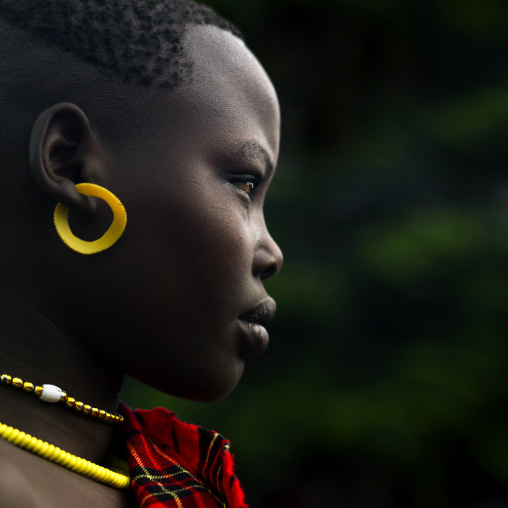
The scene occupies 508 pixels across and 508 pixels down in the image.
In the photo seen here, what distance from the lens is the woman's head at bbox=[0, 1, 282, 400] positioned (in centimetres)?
167

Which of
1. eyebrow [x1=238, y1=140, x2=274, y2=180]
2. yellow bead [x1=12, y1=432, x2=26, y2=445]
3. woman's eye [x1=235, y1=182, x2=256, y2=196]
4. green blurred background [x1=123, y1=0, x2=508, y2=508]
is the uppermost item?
eyebrow [x1=238, y1=140, x2=274, y2=180]

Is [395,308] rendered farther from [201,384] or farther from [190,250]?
[190,250]

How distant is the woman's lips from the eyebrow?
13.2 inches

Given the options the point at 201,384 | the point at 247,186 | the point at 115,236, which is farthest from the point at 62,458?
the point at 247,186

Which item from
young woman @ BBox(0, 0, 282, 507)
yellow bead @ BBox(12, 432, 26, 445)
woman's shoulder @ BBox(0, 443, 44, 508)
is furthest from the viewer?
young woman @ BBox(0, 0, 282, 507)

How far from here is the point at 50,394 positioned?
1633 millimetres

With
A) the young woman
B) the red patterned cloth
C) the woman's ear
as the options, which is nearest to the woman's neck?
the young woman

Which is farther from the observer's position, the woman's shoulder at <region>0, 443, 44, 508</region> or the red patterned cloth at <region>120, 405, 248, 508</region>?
the red patterned cloth at <region>120, 405, 248, 508</region>

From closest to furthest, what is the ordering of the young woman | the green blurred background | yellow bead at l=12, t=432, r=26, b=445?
1. yellow bead at l=12, t=432, r=26, b=445
2. the young woman
3. the green blurred background

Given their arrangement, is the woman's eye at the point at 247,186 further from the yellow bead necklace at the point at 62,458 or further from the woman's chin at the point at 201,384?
the yellow bead necklace at the point at 62,458

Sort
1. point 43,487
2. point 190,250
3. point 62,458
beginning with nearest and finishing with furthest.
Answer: point 43,487 < point 62,458 < point 190,250

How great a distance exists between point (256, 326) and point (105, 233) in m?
0.44

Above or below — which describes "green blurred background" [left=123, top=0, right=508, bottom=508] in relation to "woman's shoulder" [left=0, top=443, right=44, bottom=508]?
below

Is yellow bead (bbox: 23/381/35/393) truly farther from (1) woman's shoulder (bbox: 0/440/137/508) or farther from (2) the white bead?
(1) woman's shoulder (bbox: 0/440/137/508)
